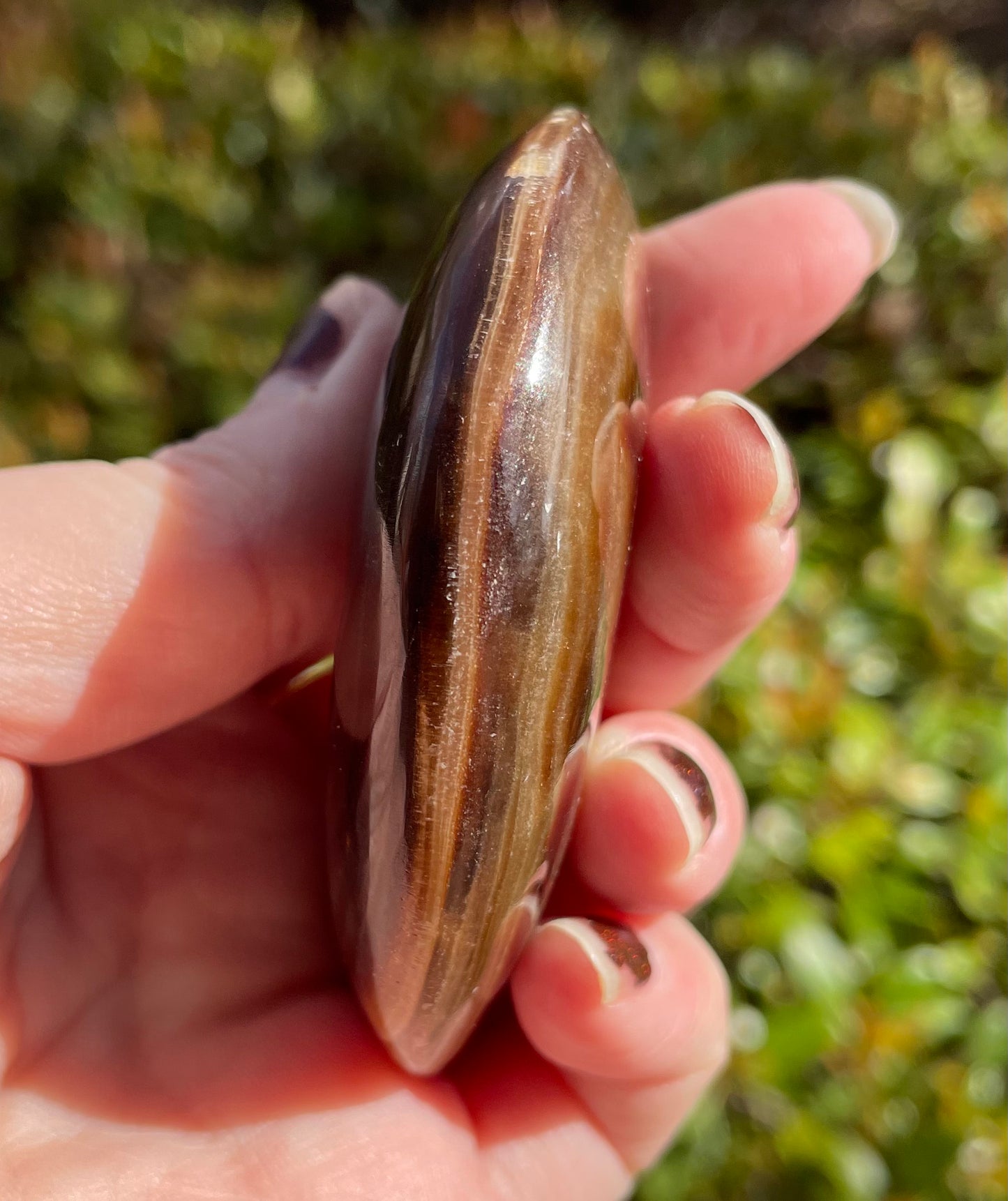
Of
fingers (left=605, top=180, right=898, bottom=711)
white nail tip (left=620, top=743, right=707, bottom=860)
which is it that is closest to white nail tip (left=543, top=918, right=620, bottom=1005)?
white nail tip (left=620, top=743, right=707, bottom=860)

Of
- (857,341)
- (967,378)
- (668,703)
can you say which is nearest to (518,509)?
(668,703)

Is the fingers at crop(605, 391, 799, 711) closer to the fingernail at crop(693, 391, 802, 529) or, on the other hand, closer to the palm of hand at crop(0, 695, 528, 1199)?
the fingernail at crop(693, 391, 802, 529)

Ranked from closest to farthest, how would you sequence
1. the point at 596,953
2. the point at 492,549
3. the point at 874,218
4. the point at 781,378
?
the point at 492,549 < the point at 596,953 < the point at 874,218 < the point at 781,378

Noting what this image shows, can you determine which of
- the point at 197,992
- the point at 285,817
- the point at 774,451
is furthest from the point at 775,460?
the point at 197,992

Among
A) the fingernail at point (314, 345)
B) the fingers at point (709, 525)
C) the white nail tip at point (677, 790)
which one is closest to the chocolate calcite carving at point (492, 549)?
the fingers at point (709, 525)

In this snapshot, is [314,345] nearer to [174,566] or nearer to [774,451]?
[174,566]

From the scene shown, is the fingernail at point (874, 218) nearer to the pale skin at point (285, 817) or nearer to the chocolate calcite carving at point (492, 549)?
the pale skin at point (285, 817)
